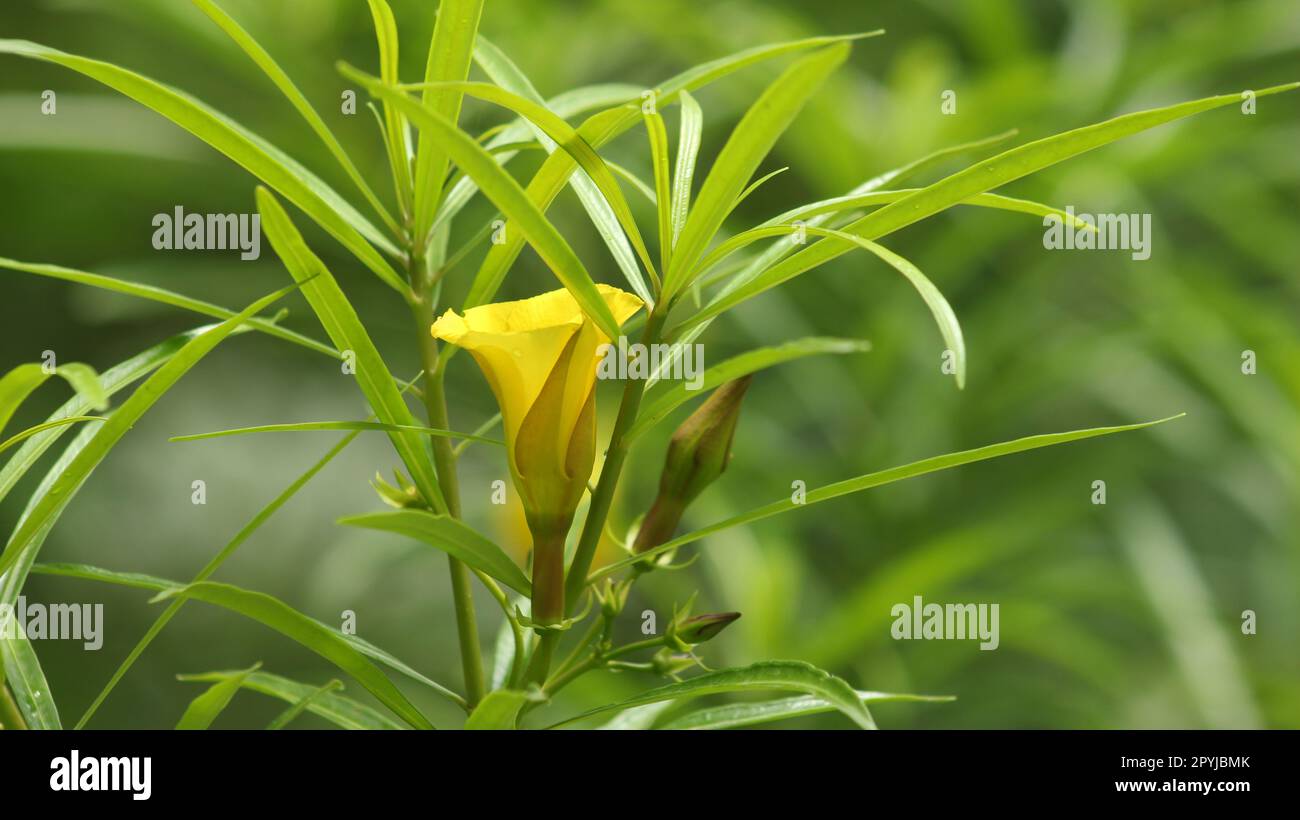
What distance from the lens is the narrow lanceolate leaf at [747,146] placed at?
258 mm

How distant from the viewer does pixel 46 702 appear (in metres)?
0.35

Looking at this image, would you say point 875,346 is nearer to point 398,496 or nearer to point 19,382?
point 398,496

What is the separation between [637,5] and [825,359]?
15.4 inches

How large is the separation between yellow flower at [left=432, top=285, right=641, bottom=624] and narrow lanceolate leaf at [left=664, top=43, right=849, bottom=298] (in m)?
0.02

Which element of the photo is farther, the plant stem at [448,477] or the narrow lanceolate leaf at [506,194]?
the plant stem at [448,477]

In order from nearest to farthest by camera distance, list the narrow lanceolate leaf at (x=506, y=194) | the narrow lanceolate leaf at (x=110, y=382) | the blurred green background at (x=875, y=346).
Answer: the narrow lanceolate leaf at (x=506, y=194), the narrow lanceolate leaf at (x=110, y=382), the blurred green background at (x=875, y=346)

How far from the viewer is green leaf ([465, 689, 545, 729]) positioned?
282mm

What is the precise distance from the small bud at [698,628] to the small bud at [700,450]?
0.03 metres

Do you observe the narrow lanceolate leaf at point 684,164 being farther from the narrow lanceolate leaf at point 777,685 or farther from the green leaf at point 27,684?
the green leaf at point 27,684

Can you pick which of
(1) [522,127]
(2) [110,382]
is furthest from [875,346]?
(2) [110,382]

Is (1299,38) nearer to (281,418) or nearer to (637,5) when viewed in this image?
(637,5)

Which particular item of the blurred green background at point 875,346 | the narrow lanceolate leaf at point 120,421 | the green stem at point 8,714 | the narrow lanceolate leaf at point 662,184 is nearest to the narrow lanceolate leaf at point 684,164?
the narrow lanceolate leaf at point 662,184

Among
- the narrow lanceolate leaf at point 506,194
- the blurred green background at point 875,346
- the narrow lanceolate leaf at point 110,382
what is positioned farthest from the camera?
the blurred green background at point 875,346

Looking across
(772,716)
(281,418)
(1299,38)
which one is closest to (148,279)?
(281,418)
